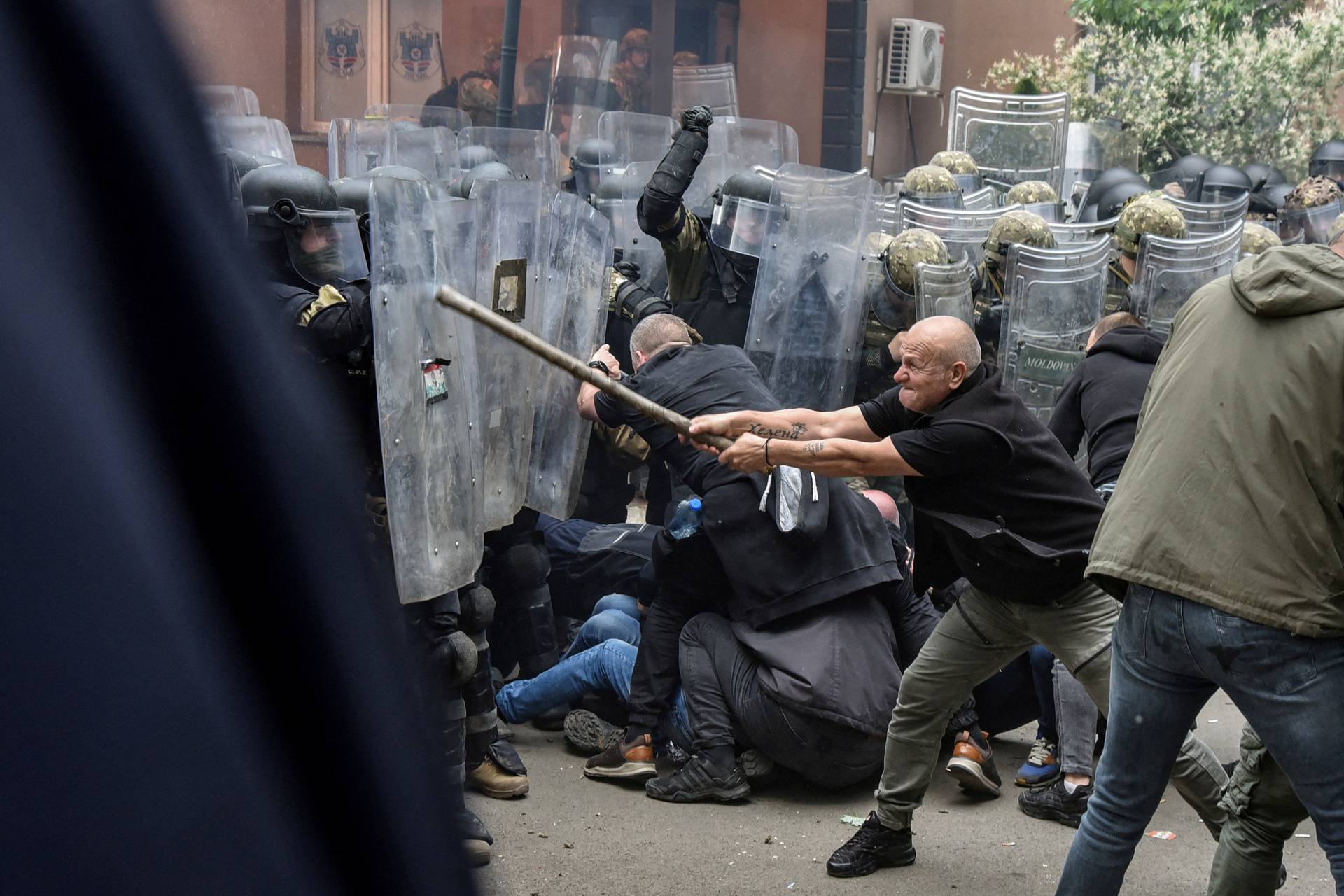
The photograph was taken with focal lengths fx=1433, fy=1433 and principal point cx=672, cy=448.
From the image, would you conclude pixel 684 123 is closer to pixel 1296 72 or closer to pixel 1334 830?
pixel 1334 830

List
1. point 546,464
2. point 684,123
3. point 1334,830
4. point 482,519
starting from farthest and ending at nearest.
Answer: point 684,123 < point 546,464 < point 482,519 < point 1334,830

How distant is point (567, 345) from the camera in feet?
15.8

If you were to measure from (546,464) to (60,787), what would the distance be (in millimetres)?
4350

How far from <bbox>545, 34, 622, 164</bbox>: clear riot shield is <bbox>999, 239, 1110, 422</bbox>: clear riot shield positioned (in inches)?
175

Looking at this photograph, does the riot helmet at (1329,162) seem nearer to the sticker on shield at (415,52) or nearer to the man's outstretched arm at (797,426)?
the sticker on shield at (415,52)

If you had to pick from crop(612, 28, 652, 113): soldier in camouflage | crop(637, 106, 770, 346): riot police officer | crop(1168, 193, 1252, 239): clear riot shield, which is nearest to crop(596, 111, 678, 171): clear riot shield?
crop(637, 106, 770, 346): riot police officer

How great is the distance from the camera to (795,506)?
165 inches

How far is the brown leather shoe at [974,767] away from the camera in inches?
167

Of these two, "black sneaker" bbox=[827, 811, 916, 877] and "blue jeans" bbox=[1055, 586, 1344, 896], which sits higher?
"blue jeans" bbox=[1055, 586, 1344, 896]

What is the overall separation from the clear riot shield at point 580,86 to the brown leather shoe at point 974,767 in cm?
630

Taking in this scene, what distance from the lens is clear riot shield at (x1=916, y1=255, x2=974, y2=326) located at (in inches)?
226

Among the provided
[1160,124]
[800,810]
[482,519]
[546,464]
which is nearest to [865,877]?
[800,810]

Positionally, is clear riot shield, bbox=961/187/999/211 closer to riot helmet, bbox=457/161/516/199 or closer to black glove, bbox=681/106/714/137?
black glove, bbox=681/106/714/137

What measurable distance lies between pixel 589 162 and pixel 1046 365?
9.06ft
